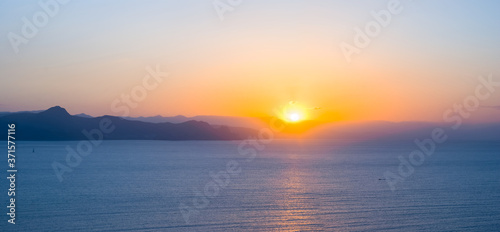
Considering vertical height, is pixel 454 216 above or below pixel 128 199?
below

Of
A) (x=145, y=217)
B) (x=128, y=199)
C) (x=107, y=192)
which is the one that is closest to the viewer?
(x=145, y=217)

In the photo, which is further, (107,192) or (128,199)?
(107,192)

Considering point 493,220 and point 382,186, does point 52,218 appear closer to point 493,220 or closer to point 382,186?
point 493,220

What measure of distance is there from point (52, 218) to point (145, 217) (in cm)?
537

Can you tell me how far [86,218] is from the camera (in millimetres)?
27297

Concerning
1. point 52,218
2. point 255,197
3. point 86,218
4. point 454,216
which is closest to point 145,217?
point 86,218

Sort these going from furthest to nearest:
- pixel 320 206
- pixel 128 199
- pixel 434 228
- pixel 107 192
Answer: pixel 107 192 → pixel 128 199 → pixel 320 206 → pixel 434 228

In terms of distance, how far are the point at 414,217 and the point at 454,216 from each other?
2.94 metres

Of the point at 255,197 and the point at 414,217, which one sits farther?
the point at 255,197

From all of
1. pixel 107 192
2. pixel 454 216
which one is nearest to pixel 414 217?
pixel 454 216

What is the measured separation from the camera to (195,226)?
25719 millimetres

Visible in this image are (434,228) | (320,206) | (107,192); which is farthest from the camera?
(107,192)

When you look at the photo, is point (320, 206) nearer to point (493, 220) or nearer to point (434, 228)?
point (434, 228)

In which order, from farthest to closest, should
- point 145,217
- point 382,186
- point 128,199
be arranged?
point 382,186, point 128,199, point 145,217
